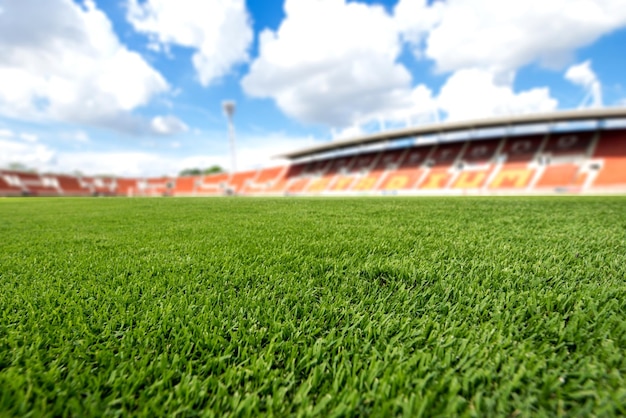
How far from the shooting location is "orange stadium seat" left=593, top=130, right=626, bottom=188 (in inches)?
844

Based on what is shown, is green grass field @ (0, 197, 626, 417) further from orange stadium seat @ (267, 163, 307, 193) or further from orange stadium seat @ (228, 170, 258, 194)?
orange stadium seat @ (228, 170, 258, 194)

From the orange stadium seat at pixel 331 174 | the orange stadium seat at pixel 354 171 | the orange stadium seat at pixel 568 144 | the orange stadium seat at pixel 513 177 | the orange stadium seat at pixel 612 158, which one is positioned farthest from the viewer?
the orange stadium seat at pixel 331 174

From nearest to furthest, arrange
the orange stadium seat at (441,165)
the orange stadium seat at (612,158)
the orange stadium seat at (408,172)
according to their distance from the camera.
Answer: the orange stadium seat at (612,158) → the orange stadium seat at (441,165) → the orange stadium seat at (408,172)

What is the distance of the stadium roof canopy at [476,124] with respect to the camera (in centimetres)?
2216

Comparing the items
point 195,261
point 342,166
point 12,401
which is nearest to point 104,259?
point 195,261

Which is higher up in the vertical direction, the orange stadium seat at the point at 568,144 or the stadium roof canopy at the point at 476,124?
the stadium roof canopy at the point at 476,124

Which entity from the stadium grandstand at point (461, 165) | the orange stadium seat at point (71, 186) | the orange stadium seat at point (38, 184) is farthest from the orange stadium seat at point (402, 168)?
the orange stadium seat at point (38, 184)

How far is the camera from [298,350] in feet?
3.06

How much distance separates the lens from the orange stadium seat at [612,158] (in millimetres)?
21441

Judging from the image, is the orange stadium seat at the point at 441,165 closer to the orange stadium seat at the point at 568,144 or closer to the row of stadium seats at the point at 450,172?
the row of stadium seats at the point at 450,172

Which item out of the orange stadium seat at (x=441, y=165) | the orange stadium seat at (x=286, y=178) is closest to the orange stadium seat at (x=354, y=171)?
the orange stadium seat at (x=441, y=165)

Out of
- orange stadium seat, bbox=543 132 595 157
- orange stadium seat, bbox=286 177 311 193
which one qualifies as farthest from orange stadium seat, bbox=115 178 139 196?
orange stadium seat, bbox=543 132 595 157

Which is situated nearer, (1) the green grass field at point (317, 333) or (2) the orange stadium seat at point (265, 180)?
(1) the green grass field at point (317, 333)

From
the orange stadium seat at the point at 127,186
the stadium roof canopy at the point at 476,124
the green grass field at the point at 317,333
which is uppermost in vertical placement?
the stadium roof canopy at the point at 476,124
